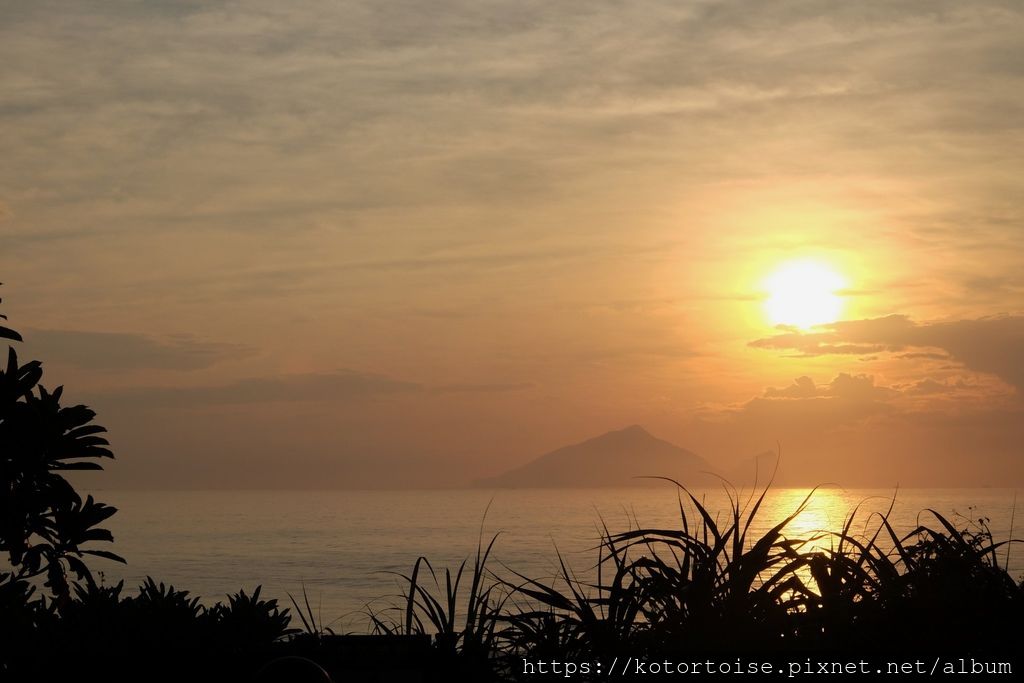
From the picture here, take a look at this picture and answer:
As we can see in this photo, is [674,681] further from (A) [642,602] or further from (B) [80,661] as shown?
(B) [80,661]

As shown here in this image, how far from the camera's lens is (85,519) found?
10984 millimetres

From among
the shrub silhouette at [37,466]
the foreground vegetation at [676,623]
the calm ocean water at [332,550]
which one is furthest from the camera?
the calm ocean water at [332,550]

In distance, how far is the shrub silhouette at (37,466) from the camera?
9.84 metres

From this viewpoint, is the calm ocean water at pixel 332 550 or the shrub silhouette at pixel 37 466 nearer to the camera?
the shrub silhouette at pixel 37 466

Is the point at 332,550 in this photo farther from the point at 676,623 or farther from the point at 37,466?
the point at 676,623

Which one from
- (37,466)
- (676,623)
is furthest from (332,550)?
(676,623)

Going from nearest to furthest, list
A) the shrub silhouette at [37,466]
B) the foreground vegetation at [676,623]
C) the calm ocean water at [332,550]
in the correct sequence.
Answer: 1. the foreground vegetation at [676,623]
2. the shrub silhouette at [37,466]
3. the calm ocean water at [332,550]

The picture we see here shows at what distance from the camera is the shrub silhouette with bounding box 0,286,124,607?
9.84 metres

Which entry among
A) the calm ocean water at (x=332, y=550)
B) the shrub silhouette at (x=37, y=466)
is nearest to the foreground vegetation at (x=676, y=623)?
the shrub silhouette at (x=37, y=466)

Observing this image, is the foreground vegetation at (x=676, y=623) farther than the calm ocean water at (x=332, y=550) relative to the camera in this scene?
No

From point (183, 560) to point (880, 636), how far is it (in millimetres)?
93896

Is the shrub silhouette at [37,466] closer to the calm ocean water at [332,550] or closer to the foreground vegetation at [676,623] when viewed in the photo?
the foreground vegetation at [676,623]

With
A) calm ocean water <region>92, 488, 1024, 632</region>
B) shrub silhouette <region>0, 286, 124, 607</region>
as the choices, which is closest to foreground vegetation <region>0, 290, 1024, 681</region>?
shrub silhouette <region>0, 286, 124, 607</region>

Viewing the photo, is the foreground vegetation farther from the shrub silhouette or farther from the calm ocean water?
the calm ocean water
